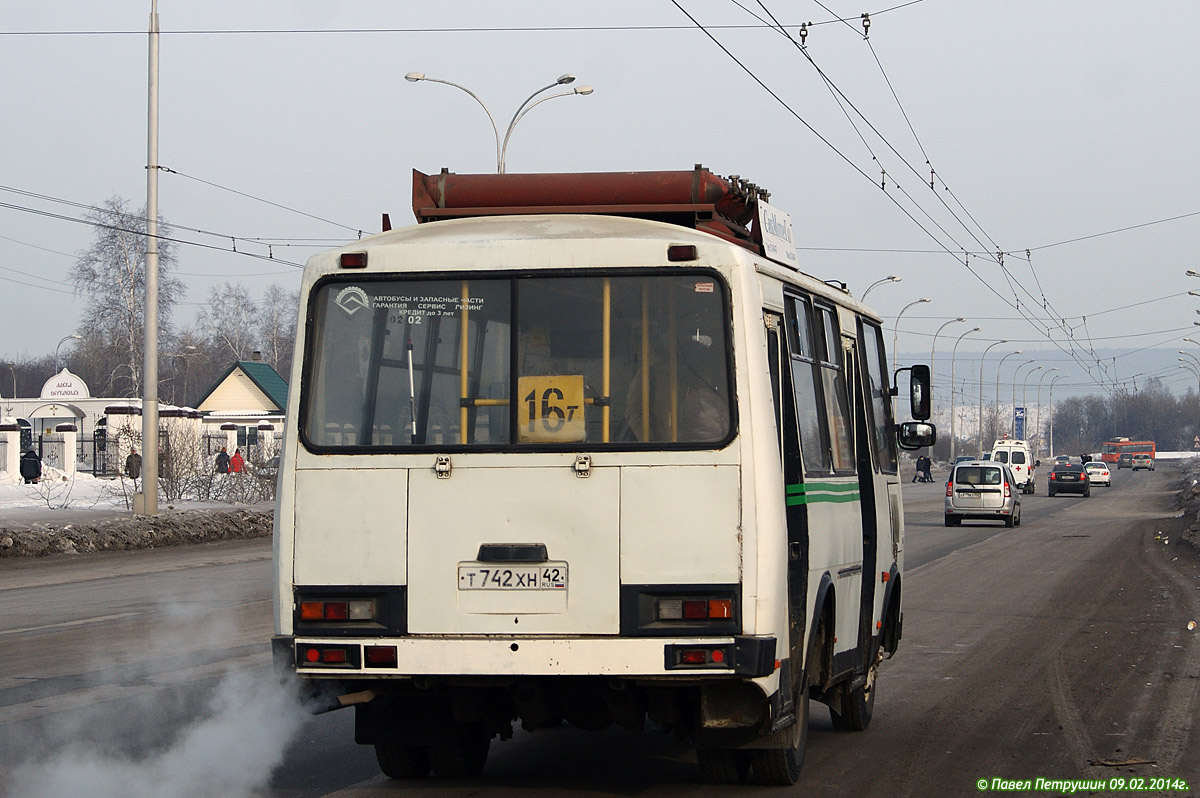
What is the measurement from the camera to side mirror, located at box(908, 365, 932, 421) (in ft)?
29.6

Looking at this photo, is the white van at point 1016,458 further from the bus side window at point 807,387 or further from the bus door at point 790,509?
the bus door at point 790,509

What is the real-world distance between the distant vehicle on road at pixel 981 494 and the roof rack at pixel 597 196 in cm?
2972

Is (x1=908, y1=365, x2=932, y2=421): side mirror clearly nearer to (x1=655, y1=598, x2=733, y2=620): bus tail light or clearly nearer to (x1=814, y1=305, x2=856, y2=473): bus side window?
(x1=814, y1=305, x2=856, y2=473): bus side window

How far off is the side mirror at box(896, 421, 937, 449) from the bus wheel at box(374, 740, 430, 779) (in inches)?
153

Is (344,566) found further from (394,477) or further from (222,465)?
(222,465)

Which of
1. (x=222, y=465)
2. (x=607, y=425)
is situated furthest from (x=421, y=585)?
(x=222, y=465)

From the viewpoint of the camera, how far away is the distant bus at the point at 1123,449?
12225 cm

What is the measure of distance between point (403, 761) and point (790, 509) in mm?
2229

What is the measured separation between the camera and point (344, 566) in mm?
5891

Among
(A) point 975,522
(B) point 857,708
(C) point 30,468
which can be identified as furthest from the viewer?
(A) point 975,522

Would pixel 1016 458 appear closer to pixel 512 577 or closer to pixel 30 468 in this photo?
pixel 30 468

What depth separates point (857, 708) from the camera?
8.31m

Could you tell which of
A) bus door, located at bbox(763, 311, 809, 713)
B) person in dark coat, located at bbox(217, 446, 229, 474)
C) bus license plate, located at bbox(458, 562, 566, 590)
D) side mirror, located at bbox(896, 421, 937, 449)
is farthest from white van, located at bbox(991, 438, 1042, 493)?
bus license plate, located at bbox(458, 562, 566, 590)

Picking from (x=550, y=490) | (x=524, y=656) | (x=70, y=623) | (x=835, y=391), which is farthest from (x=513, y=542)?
(x=70, y=623)
